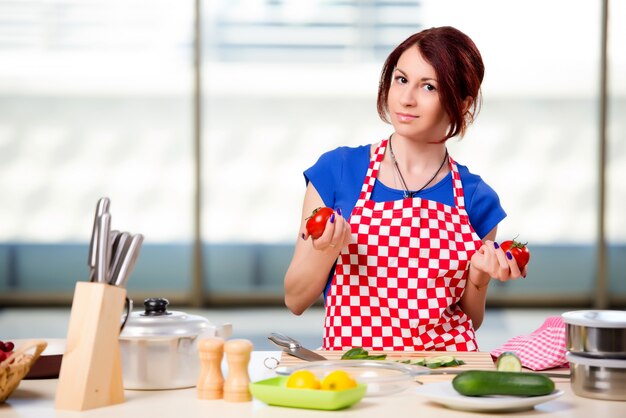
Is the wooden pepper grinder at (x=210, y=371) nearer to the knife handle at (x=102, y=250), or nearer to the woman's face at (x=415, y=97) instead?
the knife handle at (x=102, y=250)

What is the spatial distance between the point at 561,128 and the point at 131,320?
483 cm

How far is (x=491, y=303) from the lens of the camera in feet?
19.6

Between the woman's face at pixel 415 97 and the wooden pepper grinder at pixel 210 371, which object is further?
the woman's face at pixel 415 97

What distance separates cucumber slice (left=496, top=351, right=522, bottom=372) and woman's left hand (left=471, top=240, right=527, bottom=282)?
279 millimetres

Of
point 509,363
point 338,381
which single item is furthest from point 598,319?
point 338,381

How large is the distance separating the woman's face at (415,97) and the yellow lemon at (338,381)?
0.76 metres

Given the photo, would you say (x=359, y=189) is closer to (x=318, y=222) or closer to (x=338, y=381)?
(x=318, y=222)

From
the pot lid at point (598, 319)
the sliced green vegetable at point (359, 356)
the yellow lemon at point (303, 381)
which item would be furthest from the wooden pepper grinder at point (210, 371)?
the pot lid at point (598, 319)

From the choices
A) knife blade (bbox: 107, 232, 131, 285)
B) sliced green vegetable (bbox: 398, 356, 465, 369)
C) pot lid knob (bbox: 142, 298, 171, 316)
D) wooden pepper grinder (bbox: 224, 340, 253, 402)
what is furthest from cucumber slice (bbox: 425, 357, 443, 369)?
knife blade (bbox: 107, 232, 131, 285)

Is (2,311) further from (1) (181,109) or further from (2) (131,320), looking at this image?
(2) (131,320)

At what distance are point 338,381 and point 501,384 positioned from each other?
23cm

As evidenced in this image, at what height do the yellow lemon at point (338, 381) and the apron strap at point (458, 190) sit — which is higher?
the apron strap at point (458, 190)

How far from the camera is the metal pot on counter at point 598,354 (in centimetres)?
141

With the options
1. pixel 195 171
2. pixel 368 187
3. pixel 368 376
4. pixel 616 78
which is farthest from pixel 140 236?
pixel 616 78
